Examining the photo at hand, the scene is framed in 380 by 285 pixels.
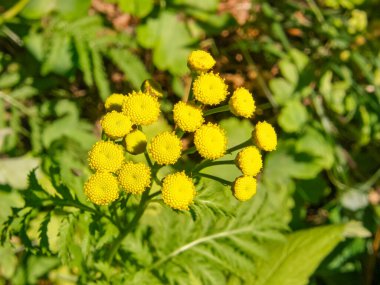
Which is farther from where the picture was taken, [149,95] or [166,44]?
[166,44]

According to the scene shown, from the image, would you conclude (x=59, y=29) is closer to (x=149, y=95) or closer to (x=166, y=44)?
(x=166, y=44)

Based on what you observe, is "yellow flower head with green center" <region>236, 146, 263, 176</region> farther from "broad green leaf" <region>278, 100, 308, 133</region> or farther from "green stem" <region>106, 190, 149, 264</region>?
"broad green leaf" <region>278, 100, 308, 133</region>

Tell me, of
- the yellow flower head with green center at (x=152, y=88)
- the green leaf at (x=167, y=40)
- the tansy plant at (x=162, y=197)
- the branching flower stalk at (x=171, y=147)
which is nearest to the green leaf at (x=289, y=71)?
the green leaf at (x=167, y=40)

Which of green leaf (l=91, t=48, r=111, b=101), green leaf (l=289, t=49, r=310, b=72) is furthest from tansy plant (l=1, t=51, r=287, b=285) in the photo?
green leaf (l=289, t=49, r=310, b=72)

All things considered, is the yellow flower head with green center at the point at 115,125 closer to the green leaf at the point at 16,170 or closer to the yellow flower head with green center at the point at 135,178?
the yellow flower head with green center at the point at 135,178

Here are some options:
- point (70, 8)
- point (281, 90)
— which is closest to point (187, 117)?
point (70, 8)

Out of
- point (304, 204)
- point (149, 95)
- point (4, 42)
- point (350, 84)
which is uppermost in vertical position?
point (149, 95)

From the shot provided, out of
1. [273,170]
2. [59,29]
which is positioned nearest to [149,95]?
[59,29]

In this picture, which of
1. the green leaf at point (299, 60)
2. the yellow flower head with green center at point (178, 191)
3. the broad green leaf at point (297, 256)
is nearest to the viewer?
the yellow flower head with green center at point (178, 191)
